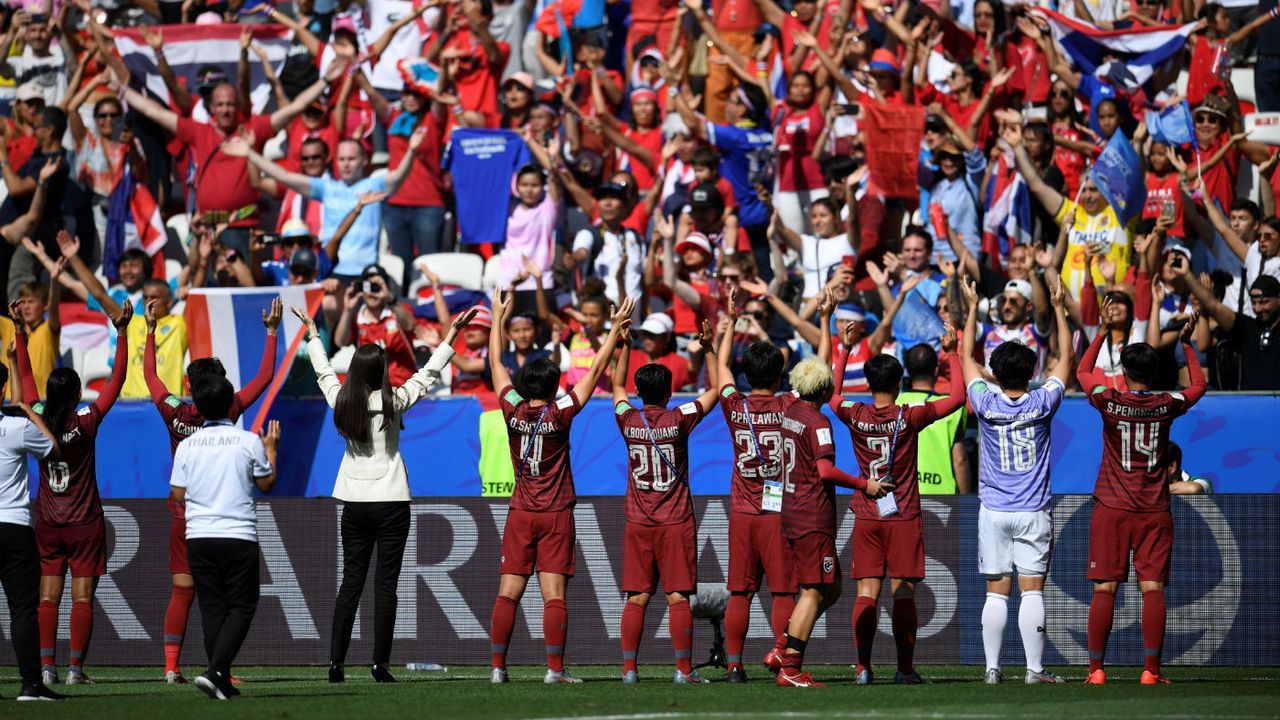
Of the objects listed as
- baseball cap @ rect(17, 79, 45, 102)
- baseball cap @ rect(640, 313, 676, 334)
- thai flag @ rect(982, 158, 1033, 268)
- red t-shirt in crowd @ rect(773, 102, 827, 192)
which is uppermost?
baseball cap @ rect(17, 79, 45, 102)

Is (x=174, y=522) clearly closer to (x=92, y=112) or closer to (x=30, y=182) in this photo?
(x=30, y=182)

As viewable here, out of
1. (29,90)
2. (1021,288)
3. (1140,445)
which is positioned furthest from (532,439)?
(29,90)

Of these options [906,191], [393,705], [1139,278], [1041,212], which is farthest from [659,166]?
[393,705]

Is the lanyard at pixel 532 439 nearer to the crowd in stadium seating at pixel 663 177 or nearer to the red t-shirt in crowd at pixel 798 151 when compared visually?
the crowd in stadium seating at pixel 663 177

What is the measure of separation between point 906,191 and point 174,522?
339 inches

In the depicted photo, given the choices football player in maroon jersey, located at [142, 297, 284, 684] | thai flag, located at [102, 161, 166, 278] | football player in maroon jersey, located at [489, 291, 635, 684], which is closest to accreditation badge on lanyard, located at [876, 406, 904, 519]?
football player in maroon jersey, located at [489, 291, 635, 684]

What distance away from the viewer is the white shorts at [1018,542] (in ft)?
35.6

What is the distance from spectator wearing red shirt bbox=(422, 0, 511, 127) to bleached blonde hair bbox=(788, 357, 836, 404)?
9.18 metres

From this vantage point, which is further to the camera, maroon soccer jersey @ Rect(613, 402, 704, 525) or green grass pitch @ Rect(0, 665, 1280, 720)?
maroon soccer jersey @ Rect(613, 402, 704, 525)

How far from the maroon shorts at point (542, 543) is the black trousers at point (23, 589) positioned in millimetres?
2877

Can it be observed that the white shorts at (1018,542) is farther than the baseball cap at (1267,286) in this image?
No

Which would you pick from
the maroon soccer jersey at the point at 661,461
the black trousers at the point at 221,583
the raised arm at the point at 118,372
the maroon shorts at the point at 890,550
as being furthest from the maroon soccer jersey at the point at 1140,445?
the raised arm at the point at 118,372

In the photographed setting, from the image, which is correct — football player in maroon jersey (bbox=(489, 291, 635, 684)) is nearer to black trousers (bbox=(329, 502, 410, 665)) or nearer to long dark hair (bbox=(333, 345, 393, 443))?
black trousers (bbox=(329, 502, 410, 665))

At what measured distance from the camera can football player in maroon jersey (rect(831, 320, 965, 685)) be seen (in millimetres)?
10875
